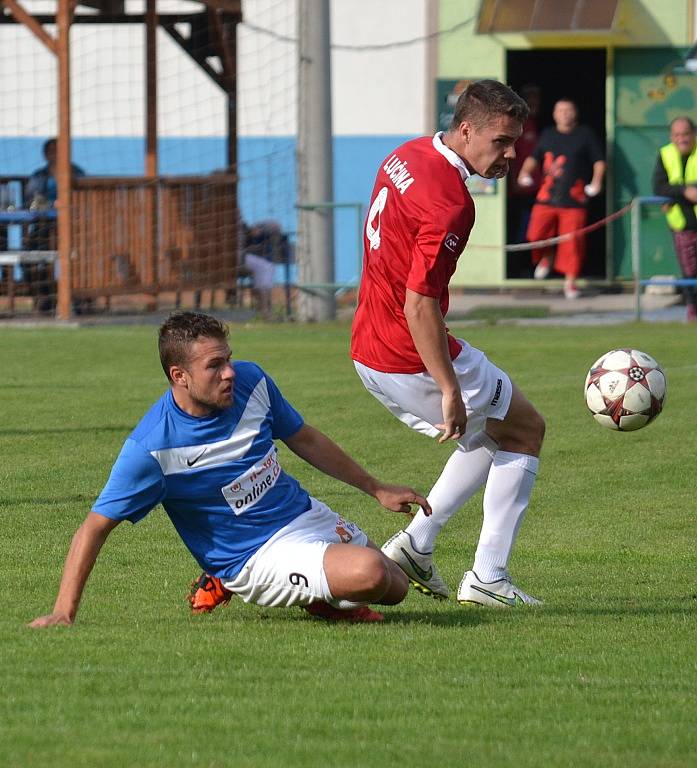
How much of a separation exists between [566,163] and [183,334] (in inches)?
617

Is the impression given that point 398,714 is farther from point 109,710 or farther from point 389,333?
point 389,333

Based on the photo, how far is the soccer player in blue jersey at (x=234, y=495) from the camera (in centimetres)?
540

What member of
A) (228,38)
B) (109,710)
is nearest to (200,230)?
(228,38)

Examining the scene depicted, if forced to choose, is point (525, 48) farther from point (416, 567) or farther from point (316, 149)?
point (416, 567)

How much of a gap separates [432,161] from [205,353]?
117 centimetres

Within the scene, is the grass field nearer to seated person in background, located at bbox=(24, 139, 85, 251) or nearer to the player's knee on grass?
the player's knee on grass

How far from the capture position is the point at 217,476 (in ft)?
18.2

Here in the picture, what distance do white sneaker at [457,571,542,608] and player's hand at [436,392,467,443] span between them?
63 cm

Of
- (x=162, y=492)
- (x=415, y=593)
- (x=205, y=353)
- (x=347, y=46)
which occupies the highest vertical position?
(x=347, y=46)

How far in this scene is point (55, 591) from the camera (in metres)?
6.22

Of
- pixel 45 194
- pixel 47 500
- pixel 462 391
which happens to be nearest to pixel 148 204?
pixel 45 194

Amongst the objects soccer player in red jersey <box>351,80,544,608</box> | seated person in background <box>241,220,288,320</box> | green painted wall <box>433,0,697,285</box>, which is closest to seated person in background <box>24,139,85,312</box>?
seated person in background <box>241,220,288,320</box>

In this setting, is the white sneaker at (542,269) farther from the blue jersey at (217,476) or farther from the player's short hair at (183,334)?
the player's short hair at (183,334)

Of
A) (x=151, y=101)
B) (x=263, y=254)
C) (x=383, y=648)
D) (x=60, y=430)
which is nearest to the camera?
(x=383, y=648)
